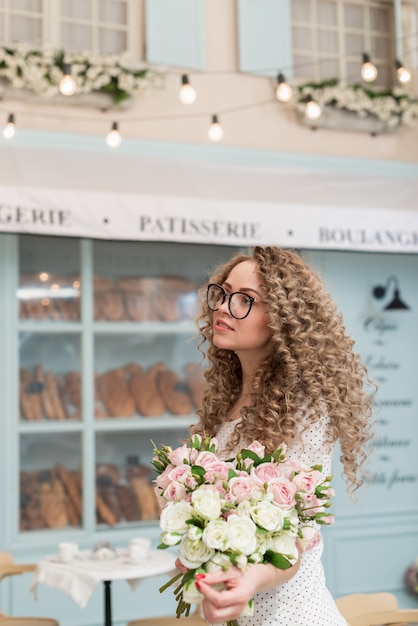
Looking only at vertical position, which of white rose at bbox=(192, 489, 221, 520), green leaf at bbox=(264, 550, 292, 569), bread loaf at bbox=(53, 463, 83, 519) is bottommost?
bread loaf at bbox=(53, 463, 83, 519)

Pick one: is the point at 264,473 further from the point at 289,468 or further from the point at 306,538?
the point at 306,538

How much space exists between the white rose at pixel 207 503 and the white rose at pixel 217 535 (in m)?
0.02

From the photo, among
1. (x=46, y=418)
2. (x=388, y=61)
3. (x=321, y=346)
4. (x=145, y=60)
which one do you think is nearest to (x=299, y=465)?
(x=321, y=346)

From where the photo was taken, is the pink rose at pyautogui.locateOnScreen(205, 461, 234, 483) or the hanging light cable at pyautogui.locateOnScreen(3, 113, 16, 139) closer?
the pink rose at pyautogui.locateOnScreen(205, 461, 234, 483)

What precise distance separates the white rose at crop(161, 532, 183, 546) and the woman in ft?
0.95

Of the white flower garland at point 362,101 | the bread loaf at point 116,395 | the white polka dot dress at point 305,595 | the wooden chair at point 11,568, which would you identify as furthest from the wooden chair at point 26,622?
the white flower garland at point 362,101

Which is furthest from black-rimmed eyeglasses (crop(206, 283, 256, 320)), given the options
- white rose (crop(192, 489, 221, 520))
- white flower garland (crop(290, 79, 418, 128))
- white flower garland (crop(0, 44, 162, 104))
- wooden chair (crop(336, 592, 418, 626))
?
white flower garland (crop(290, 79, 418, 128))

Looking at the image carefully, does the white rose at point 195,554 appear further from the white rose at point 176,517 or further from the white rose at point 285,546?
the white rose at point 285,546

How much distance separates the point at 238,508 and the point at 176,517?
141mm

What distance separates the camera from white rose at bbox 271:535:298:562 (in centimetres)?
188

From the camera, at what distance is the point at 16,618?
15.3 ft

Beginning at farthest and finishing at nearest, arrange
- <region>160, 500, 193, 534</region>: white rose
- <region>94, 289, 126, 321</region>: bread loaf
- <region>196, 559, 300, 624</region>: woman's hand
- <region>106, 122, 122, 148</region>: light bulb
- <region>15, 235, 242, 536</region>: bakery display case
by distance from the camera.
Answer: <region>94, 289, 126, 321</region>: bread loaf → <region>15, 235, 242, 536</region>: bakery display case → <region>106, 122, 122, 148</region>: light bulb → <region>160, 500, 193, 534</region>: white rose → <region>196, 559, 300, 624</region>: woman's hand

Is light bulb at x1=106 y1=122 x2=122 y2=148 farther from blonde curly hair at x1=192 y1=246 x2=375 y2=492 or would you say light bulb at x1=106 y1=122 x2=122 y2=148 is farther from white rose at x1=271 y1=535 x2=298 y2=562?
white rose at x1=271 y1=535 x2=298 y2=562

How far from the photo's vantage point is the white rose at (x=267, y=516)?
1.85 meters
